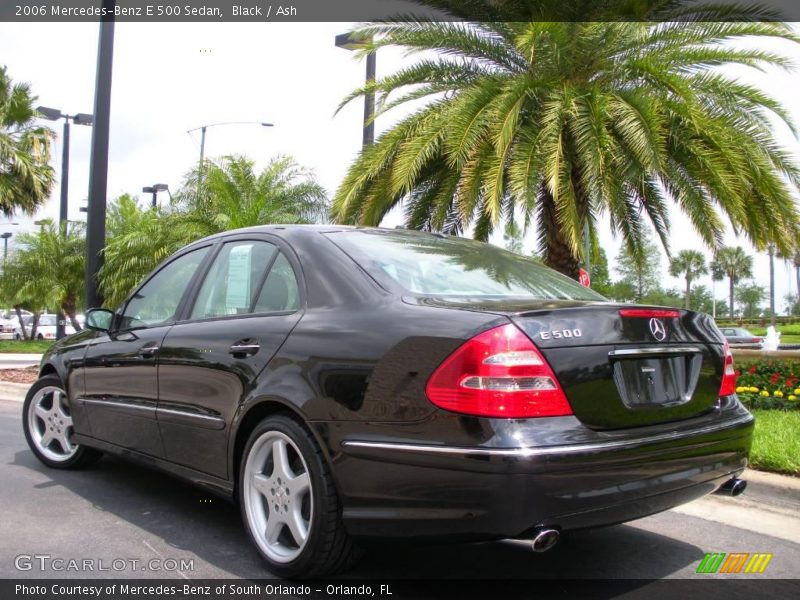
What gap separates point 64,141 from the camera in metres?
22.8

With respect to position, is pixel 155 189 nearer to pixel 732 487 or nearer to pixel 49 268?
pixel 49 268

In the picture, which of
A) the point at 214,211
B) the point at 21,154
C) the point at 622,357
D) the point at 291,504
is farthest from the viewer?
the point at 21,154

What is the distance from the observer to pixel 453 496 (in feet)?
8.77

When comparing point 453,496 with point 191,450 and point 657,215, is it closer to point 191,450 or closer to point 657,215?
point 191,450

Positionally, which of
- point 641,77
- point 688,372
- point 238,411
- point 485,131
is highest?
point 641,77

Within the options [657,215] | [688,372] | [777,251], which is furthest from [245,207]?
[688,372]

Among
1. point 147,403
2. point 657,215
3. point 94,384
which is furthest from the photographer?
point 657,215

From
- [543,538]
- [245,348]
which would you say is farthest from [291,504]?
[543,538]

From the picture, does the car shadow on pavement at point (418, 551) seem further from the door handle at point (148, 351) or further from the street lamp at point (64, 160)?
the street lamp at point (64, 160)

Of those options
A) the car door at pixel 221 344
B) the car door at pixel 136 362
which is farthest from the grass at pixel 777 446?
the car door at pixel 136 362

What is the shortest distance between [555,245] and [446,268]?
24.0 feet

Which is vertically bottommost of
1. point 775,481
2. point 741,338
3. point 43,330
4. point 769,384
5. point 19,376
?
point 43,330

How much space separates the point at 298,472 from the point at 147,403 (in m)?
1.29

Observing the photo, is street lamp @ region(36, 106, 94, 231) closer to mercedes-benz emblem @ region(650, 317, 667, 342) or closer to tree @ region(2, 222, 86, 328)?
tree @ region(2, 222, 86, 328)
